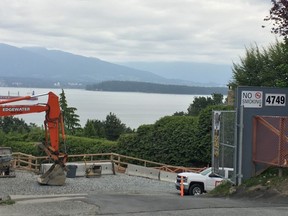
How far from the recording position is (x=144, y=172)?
30797 millimetres

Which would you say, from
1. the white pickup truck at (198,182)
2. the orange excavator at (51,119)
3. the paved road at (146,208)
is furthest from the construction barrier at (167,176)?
the paved road at (146,208)

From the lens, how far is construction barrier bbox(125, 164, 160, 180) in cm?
3047

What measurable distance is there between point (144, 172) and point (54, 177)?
9.72 m

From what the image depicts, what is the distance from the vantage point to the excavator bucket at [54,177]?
21.9 metres

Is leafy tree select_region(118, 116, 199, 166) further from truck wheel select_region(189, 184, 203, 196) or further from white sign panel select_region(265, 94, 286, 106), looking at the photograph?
white sign panel select_region(265, 94, 286, 106)

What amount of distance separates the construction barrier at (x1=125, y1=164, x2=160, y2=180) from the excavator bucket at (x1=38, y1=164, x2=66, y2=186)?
29.7 feet

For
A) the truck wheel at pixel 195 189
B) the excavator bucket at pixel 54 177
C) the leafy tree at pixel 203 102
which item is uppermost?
the leafy tree at pixel 203 102

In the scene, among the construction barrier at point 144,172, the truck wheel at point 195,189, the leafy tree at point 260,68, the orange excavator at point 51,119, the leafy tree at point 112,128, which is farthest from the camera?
the leafy tree at point 112,128

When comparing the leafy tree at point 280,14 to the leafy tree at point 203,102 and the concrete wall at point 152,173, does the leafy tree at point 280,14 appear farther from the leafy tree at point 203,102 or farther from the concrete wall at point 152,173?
the leafy tree at point 203,102

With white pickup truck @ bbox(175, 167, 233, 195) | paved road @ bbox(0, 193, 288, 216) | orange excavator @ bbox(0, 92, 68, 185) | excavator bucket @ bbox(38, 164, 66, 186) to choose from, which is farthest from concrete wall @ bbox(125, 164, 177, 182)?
paved road @ bbox(0, 193, 288, 216)

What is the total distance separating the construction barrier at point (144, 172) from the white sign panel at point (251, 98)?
16318 mm

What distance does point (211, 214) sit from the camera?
10609mm

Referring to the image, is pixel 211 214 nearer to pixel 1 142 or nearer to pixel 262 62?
pixel 262 62

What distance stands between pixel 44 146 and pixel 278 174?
1064 cm
